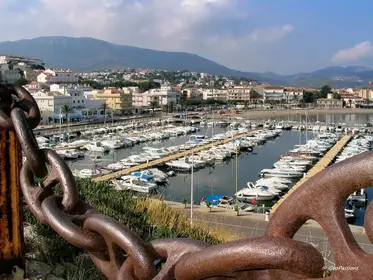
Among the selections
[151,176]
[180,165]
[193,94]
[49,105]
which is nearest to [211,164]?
[180,165]

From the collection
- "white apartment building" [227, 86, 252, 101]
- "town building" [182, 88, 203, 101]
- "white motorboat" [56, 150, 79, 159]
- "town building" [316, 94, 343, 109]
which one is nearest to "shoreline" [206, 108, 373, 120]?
"town building" [316, 94, 343, 109]

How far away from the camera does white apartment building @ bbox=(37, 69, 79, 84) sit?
6706 centimetres

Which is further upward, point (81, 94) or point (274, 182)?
point (81, 94)

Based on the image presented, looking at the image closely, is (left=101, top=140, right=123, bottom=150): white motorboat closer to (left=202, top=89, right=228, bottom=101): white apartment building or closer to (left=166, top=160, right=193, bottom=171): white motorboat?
(left=166, top=160, right=193, bottom=171): white motorboat

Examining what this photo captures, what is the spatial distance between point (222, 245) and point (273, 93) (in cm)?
8673

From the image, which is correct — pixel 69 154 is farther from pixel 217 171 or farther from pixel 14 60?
pixel 14 60

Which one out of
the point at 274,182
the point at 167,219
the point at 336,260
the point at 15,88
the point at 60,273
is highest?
the point at 15,88

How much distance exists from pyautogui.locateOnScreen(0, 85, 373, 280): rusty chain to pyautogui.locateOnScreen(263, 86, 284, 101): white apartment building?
83.3m

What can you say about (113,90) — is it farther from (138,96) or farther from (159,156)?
(159,156)

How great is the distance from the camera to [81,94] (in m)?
47.6

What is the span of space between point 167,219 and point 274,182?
16.5 meters

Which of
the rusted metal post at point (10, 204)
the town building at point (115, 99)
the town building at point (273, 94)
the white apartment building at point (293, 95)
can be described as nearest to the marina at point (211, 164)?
the rusted metal post at point (10, 204)

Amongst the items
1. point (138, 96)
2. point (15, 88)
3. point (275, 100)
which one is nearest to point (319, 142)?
point (15, 88)

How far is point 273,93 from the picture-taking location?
280 feet
